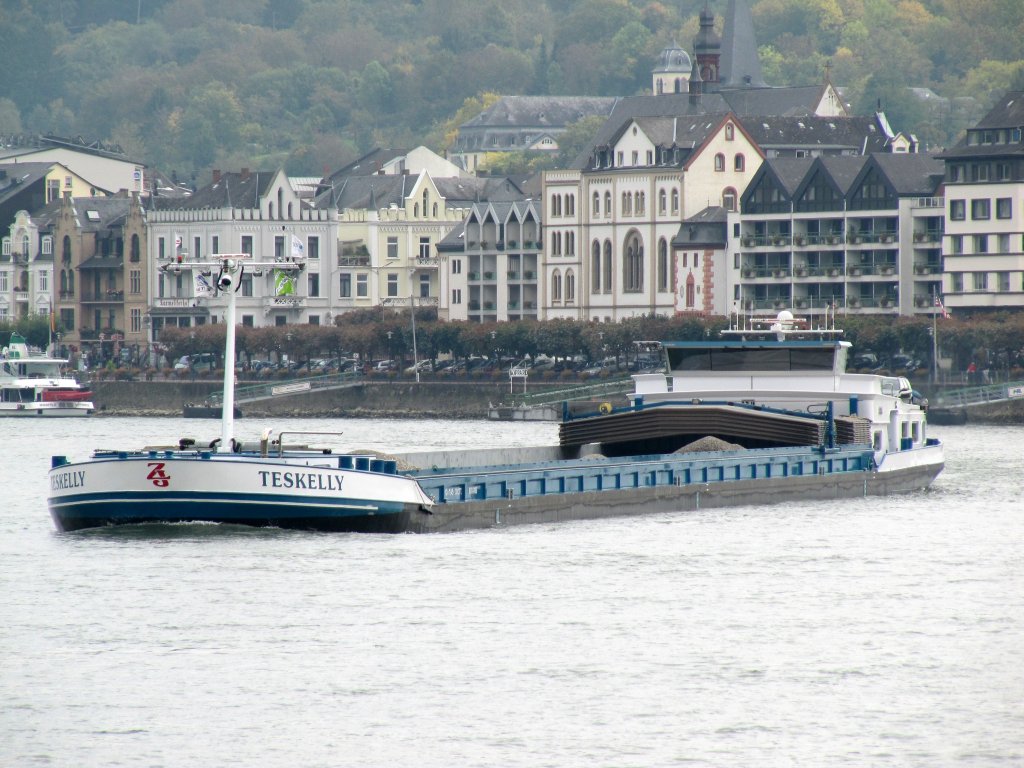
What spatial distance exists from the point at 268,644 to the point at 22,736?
6.21m

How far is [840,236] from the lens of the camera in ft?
456

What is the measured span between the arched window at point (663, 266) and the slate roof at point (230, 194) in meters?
30.1

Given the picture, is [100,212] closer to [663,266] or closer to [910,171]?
[663,266]

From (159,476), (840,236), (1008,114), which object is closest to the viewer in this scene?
(159,476)

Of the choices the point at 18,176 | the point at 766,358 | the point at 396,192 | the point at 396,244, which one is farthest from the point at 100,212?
the point at 766,358

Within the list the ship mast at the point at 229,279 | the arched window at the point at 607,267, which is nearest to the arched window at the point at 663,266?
the arched window at the point at 607,267

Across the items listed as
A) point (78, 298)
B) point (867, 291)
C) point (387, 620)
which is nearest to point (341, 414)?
point (867, 291)

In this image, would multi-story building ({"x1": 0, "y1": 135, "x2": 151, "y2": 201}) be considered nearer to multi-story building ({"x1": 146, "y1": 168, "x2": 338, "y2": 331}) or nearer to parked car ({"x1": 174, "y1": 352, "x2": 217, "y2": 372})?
multi-story building ({"x1": 146, "y1": 168, "x2": 338, "y2": 331})

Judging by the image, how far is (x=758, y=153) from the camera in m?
152

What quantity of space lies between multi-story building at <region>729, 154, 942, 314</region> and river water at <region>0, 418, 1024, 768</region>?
87.5m

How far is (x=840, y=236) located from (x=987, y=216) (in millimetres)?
10701

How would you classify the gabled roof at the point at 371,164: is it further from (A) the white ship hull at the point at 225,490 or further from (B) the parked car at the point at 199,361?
(A) the white ship hull at the point at 225,490

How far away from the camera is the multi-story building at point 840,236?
13650 centimetres

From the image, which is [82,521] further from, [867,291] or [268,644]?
[867,291]
